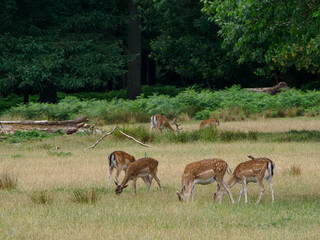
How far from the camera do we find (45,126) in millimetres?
25750

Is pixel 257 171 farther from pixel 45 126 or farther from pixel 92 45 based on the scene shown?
pixel 92 45

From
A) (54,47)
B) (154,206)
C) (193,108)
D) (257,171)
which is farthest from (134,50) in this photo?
(154,206)

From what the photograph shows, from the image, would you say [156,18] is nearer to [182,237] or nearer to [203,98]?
[203,98]

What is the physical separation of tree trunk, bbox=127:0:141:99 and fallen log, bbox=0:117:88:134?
1686 cm

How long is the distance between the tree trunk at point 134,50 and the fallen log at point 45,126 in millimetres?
16857

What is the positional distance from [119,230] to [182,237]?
0.97 m

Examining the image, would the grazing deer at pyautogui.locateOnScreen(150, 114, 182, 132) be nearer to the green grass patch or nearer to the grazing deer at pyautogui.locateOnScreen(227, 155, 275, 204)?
the green grass patch

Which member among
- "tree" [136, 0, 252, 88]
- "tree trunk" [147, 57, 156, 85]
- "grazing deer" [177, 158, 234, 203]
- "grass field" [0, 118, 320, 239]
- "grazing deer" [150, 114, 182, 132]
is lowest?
"grass field" [0, 118, 320, 239]

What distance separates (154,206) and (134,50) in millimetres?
32491

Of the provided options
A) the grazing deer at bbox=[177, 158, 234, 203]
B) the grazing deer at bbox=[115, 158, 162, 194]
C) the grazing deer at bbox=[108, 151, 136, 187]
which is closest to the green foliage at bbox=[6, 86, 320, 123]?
the grazing deer at bbox=[108, 151, 136, 187]

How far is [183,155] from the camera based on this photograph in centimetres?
1847

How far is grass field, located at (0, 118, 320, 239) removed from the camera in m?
9.08

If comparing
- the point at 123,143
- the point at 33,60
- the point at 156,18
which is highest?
the point at 156,18

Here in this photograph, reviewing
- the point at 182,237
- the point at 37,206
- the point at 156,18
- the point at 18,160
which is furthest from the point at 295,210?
the point at 156,18
